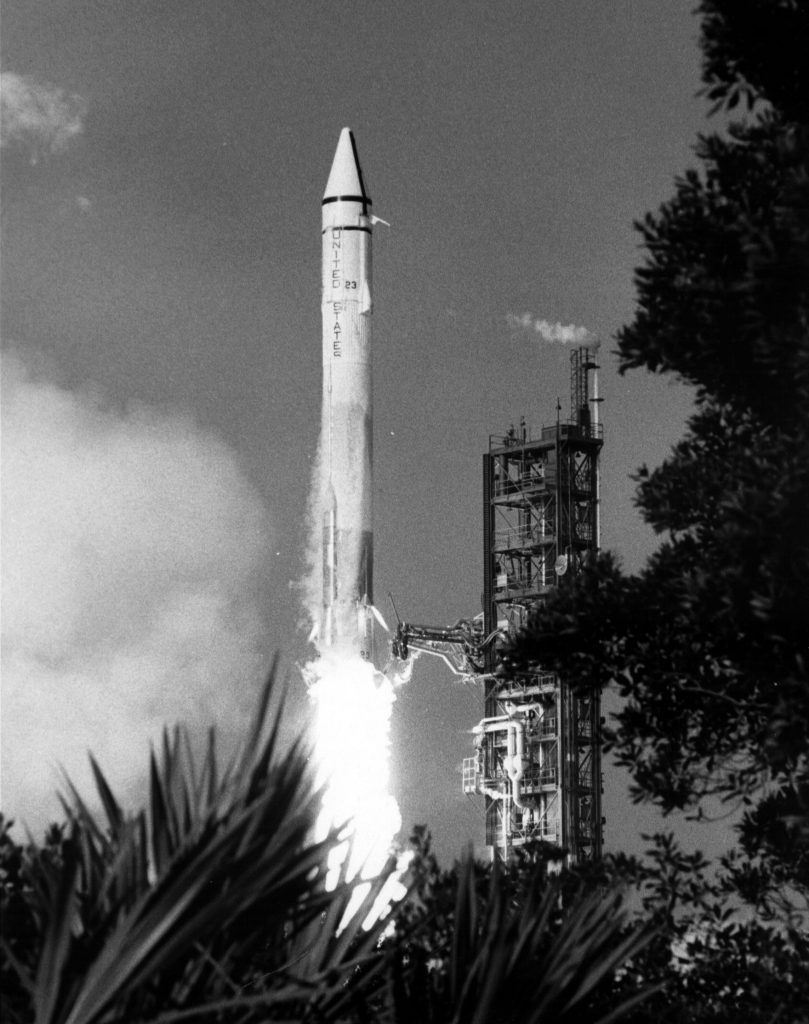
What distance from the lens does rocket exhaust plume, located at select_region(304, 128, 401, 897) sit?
7262cm

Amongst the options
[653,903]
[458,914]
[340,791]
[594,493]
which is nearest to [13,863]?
[458,914]

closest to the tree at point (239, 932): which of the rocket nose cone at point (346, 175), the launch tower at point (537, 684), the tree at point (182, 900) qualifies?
the tree at point (182, 900)

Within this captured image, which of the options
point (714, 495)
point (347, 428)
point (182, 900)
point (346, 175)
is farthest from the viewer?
point (346, 175)

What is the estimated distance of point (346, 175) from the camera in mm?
73938

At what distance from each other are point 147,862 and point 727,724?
941cm

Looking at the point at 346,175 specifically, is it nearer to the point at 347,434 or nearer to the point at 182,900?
the point at 347,434

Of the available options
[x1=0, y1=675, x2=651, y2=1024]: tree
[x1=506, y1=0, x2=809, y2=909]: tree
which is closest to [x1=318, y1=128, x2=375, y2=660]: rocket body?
[x1=506, y1=0, x2=809, y2=909]: tree

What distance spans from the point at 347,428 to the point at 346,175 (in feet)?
30.2

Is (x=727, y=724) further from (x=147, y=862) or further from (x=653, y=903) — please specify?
A: (x=147, y=862)

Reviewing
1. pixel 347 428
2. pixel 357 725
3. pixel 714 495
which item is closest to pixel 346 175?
pixel 347 428

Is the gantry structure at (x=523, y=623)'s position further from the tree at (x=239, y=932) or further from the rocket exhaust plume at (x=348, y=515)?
the tree at (x=239, y=932)

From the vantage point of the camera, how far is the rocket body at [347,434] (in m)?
72.6

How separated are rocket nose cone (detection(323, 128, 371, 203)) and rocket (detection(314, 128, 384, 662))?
2.0 inches

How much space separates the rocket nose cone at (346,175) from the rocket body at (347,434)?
8cm
